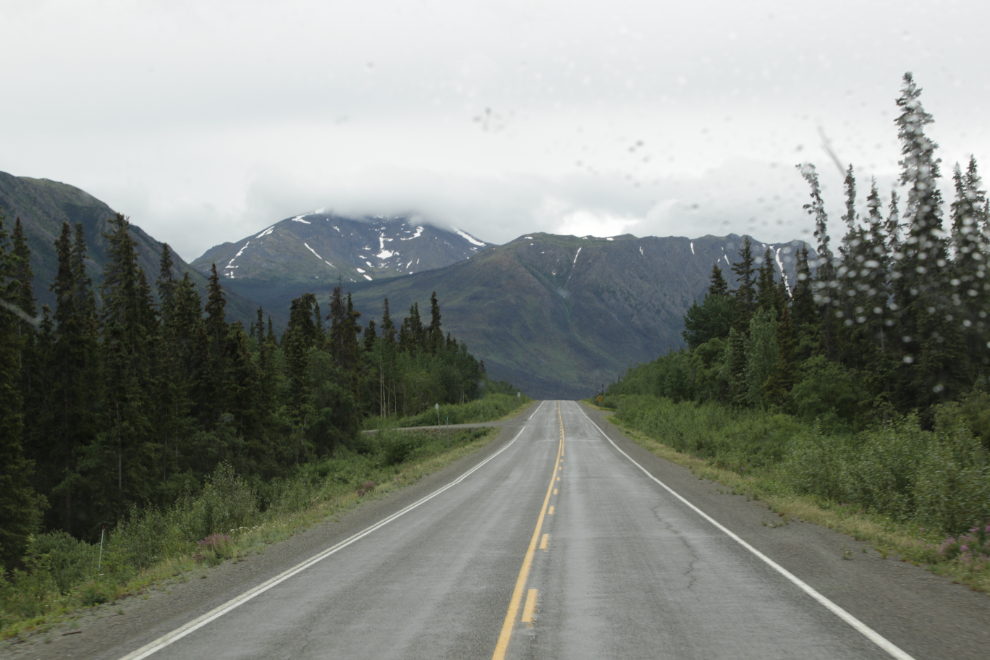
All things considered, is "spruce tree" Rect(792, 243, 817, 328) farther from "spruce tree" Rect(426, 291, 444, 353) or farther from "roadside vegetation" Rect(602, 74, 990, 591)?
"spruce tree" Rect(426, 291, 444, 353)

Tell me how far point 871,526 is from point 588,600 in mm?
8071

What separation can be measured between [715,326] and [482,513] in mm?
72043

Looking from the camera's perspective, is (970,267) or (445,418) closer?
(970,267)

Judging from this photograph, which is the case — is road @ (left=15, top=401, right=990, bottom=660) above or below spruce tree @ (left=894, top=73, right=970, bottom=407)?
below

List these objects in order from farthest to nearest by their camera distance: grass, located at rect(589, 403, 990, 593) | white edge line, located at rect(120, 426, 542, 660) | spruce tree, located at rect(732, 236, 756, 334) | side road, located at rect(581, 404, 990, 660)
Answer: spruce tree, located at rect(732, 236, 756, 334) → grass, located at rect(589, 403, 990, 593) → white edge line, located at rect(120, 426, 542, 660) → side road, located at rect(581, 404, 990, 660)

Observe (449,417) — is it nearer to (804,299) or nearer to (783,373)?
(783,373)

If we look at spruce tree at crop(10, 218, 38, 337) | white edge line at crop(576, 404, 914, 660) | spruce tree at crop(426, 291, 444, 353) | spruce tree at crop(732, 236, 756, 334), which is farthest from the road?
spruce tree at crop(426, 291, 444, 353)

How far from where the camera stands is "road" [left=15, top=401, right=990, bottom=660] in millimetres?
6727

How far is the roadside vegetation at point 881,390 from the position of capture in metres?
12.8

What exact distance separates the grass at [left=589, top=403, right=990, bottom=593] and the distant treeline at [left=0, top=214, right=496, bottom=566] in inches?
1211

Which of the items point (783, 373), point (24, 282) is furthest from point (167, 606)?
point (783, 373)

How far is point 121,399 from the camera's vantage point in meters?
40.7

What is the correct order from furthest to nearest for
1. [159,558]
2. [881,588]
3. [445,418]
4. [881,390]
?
[445,418], [881,390], [159,558], [881,588]

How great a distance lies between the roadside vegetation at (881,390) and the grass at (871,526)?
1.7 inches
